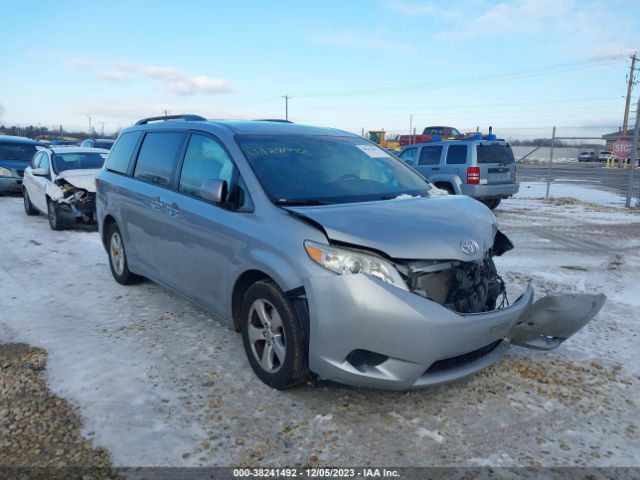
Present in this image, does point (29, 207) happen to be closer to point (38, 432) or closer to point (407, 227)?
point (38, 432)

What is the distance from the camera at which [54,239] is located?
28.4 feet

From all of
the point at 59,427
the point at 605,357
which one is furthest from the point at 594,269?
the point at 59,427

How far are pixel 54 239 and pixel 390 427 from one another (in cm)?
759

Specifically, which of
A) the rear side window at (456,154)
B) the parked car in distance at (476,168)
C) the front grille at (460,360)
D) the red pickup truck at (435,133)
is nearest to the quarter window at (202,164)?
the front grille at (460,360)

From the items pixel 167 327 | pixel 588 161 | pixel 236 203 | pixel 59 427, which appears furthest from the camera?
pixel 588 161

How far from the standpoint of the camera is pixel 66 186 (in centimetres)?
964

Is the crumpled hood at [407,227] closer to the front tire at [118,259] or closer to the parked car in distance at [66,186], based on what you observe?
the front tire at [118,259]

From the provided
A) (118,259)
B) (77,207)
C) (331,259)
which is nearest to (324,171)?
(331,259)

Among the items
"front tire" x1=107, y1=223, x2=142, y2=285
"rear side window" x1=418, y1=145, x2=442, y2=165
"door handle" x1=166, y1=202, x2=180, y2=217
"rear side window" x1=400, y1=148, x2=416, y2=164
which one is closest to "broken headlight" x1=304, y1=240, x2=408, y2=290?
"door handle" x1=166, y1=202, x2=180, y2=217

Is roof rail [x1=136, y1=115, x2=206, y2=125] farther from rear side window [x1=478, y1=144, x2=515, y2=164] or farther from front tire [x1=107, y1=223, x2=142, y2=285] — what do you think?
rear side window [x1=478, y1=144, x2=515, y2=164]

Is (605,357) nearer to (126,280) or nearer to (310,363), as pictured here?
(310,363)

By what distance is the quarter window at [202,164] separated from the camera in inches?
155

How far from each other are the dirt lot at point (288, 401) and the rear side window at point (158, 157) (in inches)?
51.4

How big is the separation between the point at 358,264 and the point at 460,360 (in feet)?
3.06
